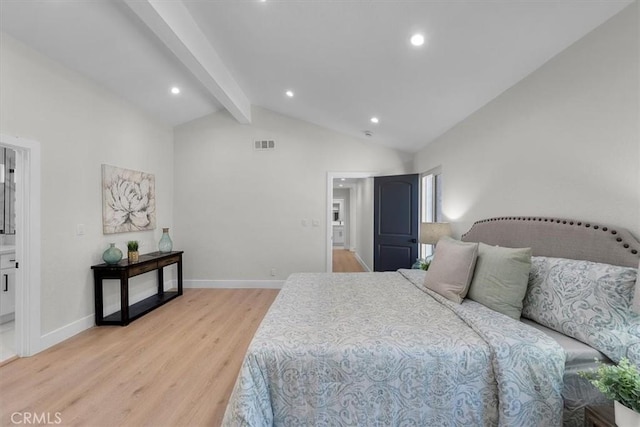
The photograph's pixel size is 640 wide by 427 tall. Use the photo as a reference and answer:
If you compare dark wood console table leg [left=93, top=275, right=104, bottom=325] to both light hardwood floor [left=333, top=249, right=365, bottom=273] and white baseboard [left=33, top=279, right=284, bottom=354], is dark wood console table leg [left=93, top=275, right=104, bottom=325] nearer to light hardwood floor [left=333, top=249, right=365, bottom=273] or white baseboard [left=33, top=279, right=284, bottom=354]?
white baseboard [left=33, top=279, right=284, bottom=354]

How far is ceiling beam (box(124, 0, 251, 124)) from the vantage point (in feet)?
7.00

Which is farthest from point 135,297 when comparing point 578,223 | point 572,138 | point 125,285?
point 572,138

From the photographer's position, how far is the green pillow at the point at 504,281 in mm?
1755

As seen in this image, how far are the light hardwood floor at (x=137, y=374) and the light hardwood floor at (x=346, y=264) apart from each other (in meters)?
3.54

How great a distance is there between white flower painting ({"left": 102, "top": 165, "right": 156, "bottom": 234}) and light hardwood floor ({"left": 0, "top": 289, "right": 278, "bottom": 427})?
50.5 inches

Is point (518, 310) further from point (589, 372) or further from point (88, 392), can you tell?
point (88, 392)

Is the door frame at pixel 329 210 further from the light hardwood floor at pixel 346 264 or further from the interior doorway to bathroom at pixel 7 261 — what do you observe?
the interior doorway to bathroom at pixel 7 261

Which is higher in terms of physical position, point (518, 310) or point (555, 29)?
point (555, 29)

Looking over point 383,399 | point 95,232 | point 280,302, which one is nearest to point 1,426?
point 280,302

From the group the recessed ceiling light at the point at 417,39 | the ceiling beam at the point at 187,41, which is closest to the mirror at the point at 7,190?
the ceiling beam at the point at 187,41

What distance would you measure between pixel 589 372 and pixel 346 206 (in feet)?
32.0

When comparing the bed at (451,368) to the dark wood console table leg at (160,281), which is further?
the dark wood console table leg at (160,281)

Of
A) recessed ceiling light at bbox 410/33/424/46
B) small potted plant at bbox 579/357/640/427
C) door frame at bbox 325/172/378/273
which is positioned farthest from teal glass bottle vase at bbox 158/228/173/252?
small potted plant at bbox 579/357/640/427

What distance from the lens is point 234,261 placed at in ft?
16.2
